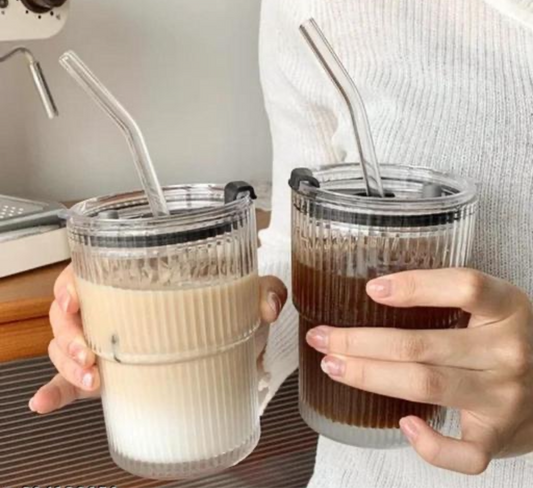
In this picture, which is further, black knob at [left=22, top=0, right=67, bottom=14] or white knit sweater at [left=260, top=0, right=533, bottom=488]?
black knob at [left=22, top=0, right=67, bottom=14]

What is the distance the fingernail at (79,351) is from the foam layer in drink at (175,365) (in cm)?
2

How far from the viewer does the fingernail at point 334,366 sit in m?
0.45

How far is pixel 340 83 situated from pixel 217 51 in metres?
0.81

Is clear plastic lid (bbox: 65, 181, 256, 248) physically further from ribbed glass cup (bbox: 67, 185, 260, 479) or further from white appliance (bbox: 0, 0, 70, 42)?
white appliance (bbox: 0, 0, 70, 42)

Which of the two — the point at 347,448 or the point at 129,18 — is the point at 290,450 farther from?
the point at 129,18

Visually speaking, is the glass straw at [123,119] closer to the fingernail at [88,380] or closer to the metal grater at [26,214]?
the fingernail at [88,380]

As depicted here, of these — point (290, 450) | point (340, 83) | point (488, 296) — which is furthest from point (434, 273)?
point (290, 450)

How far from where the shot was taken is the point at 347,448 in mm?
771

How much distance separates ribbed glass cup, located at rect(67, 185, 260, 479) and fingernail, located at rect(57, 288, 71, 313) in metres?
0.03

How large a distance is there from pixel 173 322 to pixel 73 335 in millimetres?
106

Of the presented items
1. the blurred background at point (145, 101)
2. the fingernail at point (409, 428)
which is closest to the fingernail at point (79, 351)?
the fingernail at point (409, 428)

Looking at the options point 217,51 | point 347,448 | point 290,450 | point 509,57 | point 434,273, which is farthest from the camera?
point 217,51

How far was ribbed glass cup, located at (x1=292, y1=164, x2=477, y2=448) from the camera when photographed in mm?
442

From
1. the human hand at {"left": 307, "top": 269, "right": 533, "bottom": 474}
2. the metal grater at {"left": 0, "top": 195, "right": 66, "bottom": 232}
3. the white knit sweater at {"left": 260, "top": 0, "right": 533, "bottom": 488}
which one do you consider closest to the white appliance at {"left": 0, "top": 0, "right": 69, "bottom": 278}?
the metal grater at {"left": 0, "top": 195, "right": 66, "bottom": 232}
